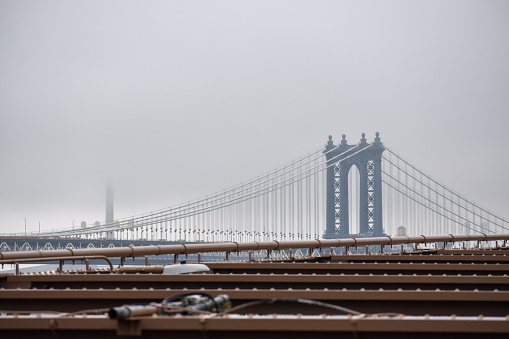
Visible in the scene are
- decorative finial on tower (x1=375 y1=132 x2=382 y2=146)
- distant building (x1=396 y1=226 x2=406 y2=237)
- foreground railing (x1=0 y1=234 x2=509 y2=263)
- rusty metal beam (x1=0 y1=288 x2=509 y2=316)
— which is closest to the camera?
rusty metal beam (x1=0 y1=288 x2=509 y2=316)

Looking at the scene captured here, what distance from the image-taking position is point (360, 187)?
106312 millimetres

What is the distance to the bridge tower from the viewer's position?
102938 mm

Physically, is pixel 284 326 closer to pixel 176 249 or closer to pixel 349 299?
pixel 349 299

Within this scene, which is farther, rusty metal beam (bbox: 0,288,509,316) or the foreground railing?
the foreground railing

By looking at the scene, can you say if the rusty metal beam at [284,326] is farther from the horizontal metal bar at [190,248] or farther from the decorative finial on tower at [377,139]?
the decorative finial on tower at [377,139]

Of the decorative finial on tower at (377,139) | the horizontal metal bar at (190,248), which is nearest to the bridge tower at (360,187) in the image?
the decorative finial on tower at (377,139)

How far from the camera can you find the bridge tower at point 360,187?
103 meters

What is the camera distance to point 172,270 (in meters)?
10.9

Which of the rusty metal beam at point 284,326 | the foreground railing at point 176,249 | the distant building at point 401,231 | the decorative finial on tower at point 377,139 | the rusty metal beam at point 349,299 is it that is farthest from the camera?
the decorative finial on tower at point 377,139

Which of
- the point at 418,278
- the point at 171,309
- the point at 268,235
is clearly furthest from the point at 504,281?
the point at 268,235

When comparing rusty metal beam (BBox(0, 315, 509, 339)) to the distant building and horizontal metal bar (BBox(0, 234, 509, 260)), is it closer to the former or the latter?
horizontal metal bar (BBox(0, 234, 509, 260))

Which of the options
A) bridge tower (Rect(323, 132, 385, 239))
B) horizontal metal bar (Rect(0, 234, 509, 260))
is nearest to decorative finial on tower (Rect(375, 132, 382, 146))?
bridge tower (Rect(323, 132, 385, 239))

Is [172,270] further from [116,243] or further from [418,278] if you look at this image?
[116,243]

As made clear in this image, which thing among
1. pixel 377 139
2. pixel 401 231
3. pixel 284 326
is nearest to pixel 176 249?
pixel 284 326
